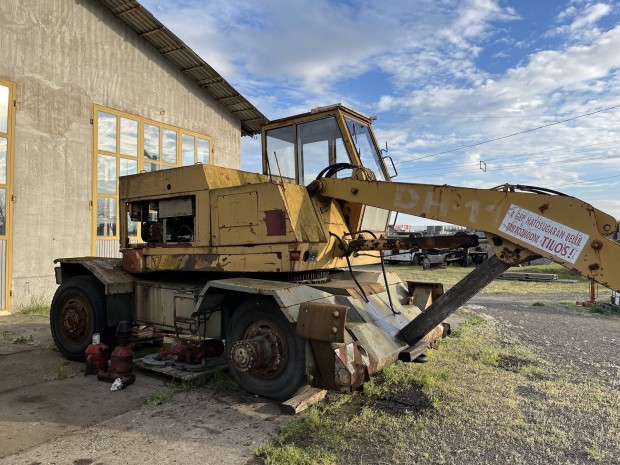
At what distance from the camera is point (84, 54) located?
11.3 m

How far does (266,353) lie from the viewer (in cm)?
462

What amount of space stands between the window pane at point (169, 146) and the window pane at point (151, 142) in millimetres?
216

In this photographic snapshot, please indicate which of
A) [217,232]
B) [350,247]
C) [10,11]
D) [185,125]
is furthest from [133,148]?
[350,247]

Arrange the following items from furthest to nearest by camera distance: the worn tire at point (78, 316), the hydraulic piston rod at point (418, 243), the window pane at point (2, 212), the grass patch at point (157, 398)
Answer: the window pane at point (2, 212) < the worn tire at point (78, 316) < the hydraulic piston rod at point (418, 243) < the grass patch at point (157, 398)

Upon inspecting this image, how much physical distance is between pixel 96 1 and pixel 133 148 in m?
3.64

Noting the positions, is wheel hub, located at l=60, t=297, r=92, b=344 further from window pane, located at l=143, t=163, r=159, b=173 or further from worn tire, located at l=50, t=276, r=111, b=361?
window pane, located at l=143, t=163, r=159, b=173

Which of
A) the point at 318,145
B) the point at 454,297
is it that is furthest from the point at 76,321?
the point at 454,297

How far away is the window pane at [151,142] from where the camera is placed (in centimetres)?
1276

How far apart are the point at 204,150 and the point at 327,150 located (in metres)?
9.43

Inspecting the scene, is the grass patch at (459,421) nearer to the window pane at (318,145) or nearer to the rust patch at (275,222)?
the rust patch at (275,222)

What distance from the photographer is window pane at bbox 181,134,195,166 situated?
13867mm

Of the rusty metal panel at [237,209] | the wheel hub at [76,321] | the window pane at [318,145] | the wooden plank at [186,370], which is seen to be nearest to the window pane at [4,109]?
the wheel hub at [76,321]

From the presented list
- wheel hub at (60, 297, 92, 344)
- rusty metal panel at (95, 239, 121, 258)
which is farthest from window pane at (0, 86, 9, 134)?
wheel hub at (60, 297, 92, 344)

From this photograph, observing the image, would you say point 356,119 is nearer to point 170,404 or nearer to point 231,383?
point 231,383
